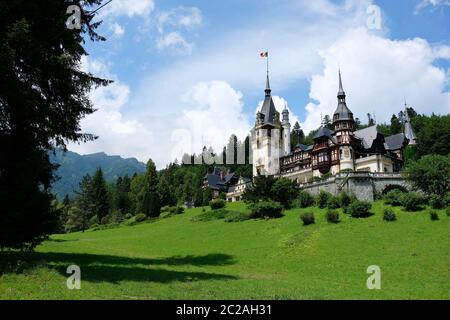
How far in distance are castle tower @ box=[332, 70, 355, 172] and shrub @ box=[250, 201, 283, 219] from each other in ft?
71.8

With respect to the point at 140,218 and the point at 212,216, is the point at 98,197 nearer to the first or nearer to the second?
the point at 140,218

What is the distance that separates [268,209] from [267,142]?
39263 mm

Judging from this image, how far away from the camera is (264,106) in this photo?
95562 millimetres

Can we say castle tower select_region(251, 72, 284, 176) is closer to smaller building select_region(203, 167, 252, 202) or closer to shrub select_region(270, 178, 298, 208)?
smaller building select_region(203, 167, 252, 202)

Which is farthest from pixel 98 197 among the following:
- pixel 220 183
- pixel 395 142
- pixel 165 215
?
pixel 395 142

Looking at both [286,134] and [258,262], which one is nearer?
[258,262]

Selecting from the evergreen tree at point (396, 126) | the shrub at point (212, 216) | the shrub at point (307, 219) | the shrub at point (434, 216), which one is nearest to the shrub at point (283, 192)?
the shrub at point (212, 216)

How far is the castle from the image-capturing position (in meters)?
71.1

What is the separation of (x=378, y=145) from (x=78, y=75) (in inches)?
2498

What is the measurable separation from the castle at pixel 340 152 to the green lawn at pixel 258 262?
19.1m

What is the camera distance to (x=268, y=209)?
53969 mm

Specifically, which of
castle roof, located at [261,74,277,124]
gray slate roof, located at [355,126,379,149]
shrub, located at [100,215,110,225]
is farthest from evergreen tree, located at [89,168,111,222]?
gray slate roof, located at [355,126,379,149]

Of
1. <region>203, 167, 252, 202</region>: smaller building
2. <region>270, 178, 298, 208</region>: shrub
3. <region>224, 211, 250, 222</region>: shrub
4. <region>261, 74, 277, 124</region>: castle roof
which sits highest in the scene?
<region>261, 74, 277, 124</region>: castle roof

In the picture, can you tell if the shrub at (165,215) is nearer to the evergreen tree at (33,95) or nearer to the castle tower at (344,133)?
the castle tower at (344,133)
